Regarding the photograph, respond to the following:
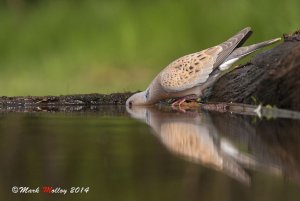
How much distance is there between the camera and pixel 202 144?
3.55 meters

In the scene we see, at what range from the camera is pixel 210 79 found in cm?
698

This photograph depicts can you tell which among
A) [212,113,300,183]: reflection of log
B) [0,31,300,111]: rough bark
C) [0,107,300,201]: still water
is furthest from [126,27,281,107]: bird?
[0,107,300,201]: still water

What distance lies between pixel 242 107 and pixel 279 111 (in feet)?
3.08

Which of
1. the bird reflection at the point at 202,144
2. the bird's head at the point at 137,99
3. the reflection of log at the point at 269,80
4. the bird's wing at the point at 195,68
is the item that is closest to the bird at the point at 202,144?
the bird reflection at the point at 202,144

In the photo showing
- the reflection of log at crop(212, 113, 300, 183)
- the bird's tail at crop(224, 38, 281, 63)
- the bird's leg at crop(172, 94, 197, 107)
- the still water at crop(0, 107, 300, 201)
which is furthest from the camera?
the bird's leg at crop(172, 94, 197, 107)

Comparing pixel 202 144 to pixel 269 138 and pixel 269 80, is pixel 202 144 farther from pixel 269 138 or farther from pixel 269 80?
pixel 269 80

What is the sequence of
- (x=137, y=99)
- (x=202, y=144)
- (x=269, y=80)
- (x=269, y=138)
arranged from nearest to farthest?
(x=202, y=144)
(x=269, y=138)
(x=269, y=80)
(x=137, y=99)

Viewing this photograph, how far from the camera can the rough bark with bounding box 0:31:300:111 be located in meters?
5.13

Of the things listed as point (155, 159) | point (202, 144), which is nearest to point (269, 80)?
point (202, 144)

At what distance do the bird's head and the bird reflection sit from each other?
6.44 feet

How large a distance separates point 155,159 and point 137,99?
427 centimetres

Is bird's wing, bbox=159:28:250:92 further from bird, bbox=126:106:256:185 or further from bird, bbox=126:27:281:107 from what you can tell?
bird, bbox=126:106:256:185

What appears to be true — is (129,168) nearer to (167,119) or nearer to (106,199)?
(106,199)

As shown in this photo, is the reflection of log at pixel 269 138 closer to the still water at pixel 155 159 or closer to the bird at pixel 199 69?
the still water at pixel 155 159
